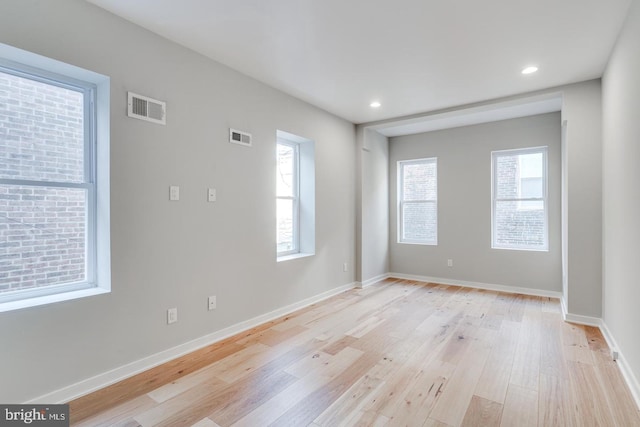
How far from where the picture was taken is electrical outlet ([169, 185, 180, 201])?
2.58 meters

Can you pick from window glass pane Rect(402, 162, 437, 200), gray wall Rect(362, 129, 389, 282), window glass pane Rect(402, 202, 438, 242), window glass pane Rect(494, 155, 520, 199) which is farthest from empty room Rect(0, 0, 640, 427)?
window glass pane Rect(402, 202, 438, 242)

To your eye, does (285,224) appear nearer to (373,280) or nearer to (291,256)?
(291,256)

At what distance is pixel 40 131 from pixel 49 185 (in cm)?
35

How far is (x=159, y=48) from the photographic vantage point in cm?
252

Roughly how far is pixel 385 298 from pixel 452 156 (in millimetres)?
2640

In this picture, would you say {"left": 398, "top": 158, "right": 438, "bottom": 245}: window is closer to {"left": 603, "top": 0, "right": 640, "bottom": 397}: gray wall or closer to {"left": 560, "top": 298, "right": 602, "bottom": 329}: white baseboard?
{"left": 560, "top": 298, "right": 602, "bottom": 329}: white baseboard

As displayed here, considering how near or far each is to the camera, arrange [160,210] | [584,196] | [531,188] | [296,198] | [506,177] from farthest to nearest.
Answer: [506,177]
[531,188]
[296,198]
[584,196]
[160,210]

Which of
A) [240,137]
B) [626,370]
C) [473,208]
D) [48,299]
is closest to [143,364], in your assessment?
[48,299]

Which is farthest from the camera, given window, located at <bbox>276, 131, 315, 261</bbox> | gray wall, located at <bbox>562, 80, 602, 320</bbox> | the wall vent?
window, located at <bbox>276, 131, 315, 261</bbox>

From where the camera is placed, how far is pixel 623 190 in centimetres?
239

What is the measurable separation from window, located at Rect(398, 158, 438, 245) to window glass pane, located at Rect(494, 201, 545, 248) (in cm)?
97

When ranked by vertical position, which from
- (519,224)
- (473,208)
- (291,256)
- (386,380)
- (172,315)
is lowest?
(386,380)

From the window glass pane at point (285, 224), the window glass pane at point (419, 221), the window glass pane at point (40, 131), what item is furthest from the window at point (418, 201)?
the window glass pane at point (40, 131)

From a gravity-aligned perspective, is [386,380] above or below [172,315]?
below
